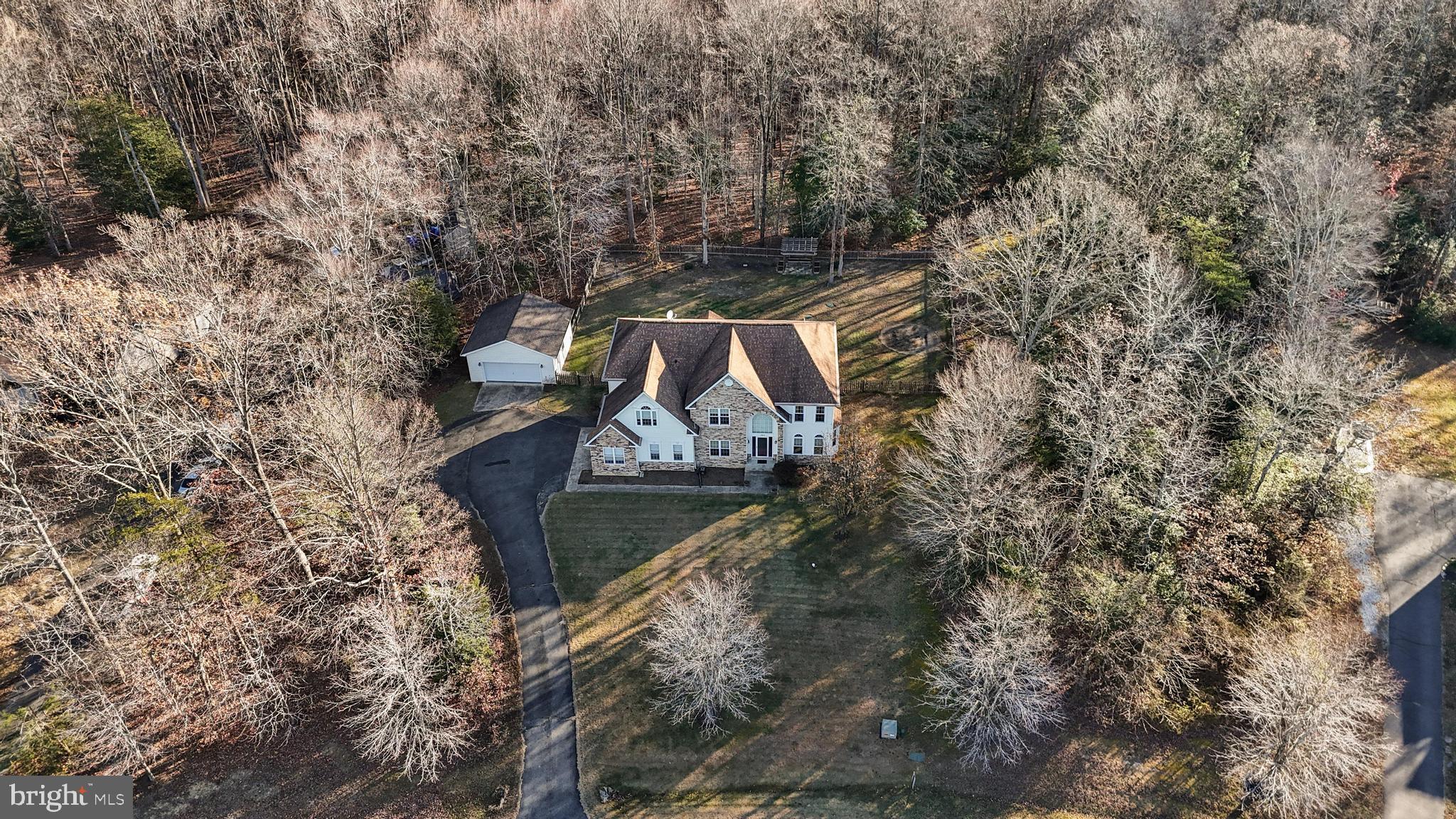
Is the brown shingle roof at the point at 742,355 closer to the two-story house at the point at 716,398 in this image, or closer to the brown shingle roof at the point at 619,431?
the two-story house at the point at 716,398

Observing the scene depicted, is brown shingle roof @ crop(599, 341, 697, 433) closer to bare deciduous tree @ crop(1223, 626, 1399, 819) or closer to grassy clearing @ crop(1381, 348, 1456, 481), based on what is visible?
bare deciduous tree @ crop(1223, 626, 1399, 819)

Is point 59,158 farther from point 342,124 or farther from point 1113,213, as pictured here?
point 1113,213

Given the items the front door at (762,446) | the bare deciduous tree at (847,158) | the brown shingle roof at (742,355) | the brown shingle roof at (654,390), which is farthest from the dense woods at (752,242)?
the brown shingle roof at (654,390)

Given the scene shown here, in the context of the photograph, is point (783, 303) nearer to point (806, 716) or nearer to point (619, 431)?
point (619, 431)

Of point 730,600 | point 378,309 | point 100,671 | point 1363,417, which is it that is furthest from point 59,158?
point 1363,417

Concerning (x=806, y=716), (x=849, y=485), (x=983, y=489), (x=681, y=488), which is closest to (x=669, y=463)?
(x=681, y=488)
